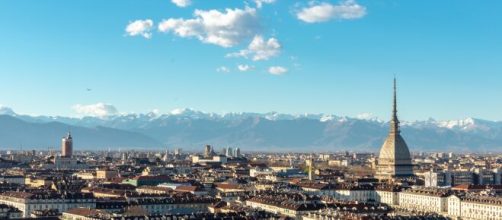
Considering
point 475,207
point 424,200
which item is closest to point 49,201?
point 475,207

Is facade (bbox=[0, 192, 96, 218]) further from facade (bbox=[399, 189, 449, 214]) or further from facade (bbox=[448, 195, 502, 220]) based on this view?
facade (bbox=[448, 195, 502, 220])

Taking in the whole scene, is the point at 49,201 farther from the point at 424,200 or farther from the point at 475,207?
the point at 424,200

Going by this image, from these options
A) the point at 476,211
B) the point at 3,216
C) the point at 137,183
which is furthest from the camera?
the point at 137,183

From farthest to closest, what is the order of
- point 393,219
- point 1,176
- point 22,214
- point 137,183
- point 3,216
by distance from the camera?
point 1,176 < point 137,183 < point 22,214 < point 3,216 < point 393,219

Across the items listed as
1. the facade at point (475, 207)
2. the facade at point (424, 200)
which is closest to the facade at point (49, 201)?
the facade at point (424, 200)

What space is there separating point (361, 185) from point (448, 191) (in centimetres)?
2149

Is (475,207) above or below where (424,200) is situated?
below

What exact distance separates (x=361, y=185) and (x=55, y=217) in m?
72.0

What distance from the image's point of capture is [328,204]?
110m

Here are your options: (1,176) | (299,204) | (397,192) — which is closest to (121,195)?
(299,204)

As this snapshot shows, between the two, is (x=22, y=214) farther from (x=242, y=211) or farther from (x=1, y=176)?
(x=1, y=176)

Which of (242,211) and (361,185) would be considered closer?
(242,211)

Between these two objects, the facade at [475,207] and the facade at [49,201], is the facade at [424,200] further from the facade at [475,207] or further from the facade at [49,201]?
the facade at [49,201]

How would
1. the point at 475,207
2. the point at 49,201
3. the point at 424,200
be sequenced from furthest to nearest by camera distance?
1. the point at 424,200
2. the point at 475,207
3. the point at 49,201
